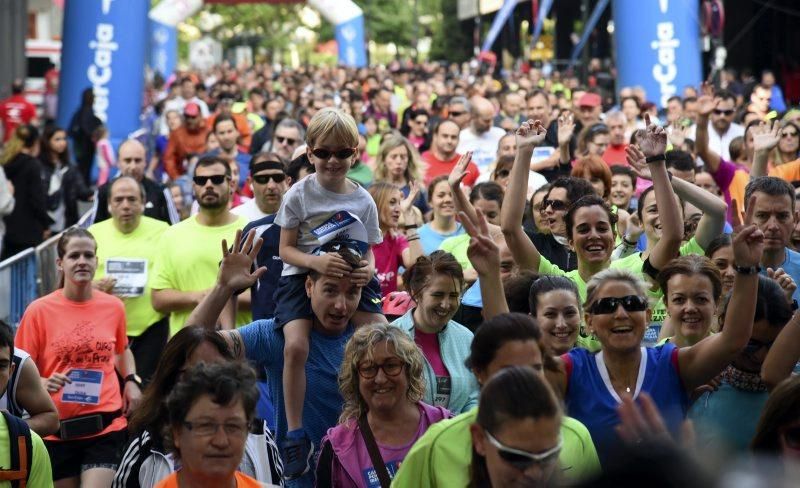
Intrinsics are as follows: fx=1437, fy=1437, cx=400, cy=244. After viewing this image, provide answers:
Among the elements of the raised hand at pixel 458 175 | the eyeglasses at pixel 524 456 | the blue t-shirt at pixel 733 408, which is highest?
the raised hand at pixel 458 175

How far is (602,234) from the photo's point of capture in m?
7.17

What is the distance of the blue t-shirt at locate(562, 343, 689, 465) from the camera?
5.13 m

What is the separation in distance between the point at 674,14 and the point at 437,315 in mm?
16917

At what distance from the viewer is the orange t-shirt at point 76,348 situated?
25.5 ft

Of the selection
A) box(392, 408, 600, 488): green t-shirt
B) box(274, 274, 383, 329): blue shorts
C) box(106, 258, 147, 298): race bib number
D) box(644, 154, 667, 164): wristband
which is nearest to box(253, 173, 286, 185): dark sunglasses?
box(106, 258, 147, 298): race bib number

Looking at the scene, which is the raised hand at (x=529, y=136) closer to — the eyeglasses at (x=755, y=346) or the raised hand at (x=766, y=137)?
the eyeglasses at (x=755, y=346)

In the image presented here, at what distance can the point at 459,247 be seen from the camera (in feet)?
29.8

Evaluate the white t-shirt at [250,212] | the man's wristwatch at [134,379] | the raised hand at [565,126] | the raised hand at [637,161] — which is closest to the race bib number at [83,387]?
the man's wristwatch at [134,379]

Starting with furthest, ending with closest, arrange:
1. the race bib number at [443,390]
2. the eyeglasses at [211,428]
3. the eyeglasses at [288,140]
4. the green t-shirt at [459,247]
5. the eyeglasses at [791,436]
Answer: the eyeglasses at [288,140], the green t-shirt at [459,247], the race bib number at [443,390], the eyeglasses at [211,428], the eyeglasses at [791,436]

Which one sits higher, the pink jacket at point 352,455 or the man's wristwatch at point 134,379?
the pink jacket at point 352,455

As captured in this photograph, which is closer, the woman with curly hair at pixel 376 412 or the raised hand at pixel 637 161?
the woman with curly hair at pixel 376 412

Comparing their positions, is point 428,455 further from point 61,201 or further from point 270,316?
point 61,201

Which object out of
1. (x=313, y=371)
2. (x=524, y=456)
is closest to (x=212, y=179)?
(x=313, y=371)

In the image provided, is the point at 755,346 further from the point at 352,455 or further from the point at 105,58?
the point at 105,58
